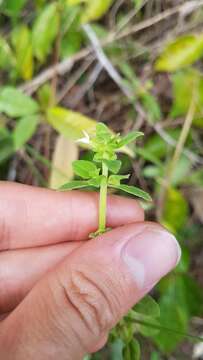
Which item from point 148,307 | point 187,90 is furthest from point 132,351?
point 187,90

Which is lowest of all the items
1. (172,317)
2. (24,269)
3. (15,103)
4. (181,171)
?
(172,317)

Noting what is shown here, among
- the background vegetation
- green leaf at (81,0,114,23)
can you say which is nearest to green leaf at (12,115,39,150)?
the background vegetation

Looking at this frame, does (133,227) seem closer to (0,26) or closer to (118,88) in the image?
(118,88)

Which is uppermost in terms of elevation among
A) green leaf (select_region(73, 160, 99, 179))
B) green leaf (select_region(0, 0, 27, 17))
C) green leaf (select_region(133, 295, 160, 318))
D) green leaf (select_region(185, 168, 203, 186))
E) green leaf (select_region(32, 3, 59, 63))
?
green leaf (select_region(0, 0, 27, 17))

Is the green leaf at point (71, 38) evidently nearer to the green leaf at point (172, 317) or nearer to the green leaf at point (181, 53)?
the green leaf at point (181, 53)

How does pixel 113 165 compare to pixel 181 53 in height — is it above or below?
below

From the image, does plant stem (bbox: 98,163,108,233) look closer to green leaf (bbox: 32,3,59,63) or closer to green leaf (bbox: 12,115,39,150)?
green leaf (bbox: 12,115,39,150)

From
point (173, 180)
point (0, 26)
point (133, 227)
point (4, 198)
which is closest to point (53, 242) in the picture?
point (4, 198)

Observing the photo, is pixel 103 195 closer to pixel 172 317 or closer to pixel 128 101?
pixel 172 317
